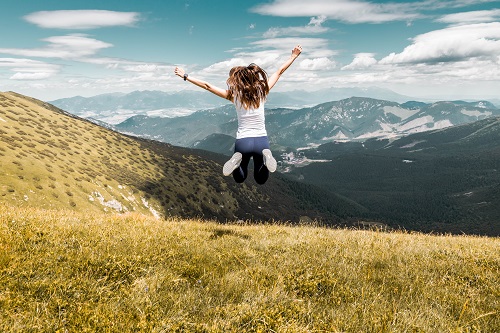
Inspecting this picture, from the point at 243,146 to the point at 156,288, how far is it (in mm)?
5304

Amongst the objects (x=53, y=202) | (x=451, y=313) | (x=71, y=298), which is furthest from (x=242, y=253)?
(x=53, y=202)

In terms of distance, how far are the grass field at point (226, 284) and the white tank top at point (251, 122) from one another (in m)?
3.31

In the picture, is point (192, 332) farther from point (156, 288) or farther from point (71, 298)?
point (71, 298)

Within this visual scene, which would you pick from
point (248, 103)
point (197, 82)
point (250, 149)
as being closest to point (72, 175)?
point (197, 82)

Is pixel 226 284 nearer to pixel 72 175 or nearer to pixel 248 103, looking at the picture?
pixel 248 103

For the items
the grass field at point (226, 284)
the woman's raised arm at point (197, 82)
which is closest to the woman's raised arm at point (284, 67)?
the woman's raised arm at point (197, 82)

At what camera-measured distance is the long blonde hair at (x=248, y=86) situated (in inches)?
357

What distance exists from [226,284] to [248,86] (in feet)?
18.8

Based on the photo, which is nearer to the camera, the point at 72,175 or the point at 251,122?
the point at 251,122

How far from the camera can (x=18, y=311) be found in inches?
157

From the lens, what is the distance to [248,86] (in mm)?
9023

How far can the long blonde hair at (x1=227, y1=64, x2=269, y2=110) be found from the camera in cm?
907

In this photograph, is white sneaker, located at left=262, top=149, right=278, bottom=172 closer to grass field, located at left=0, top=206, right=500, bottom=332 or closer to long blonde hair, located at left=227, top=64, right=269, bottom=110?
long blonde hair, located at left=227, top=64, right=269, bottom=110

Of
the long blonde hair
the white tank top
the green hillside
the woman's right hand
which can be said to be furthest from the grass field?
the green hillside
